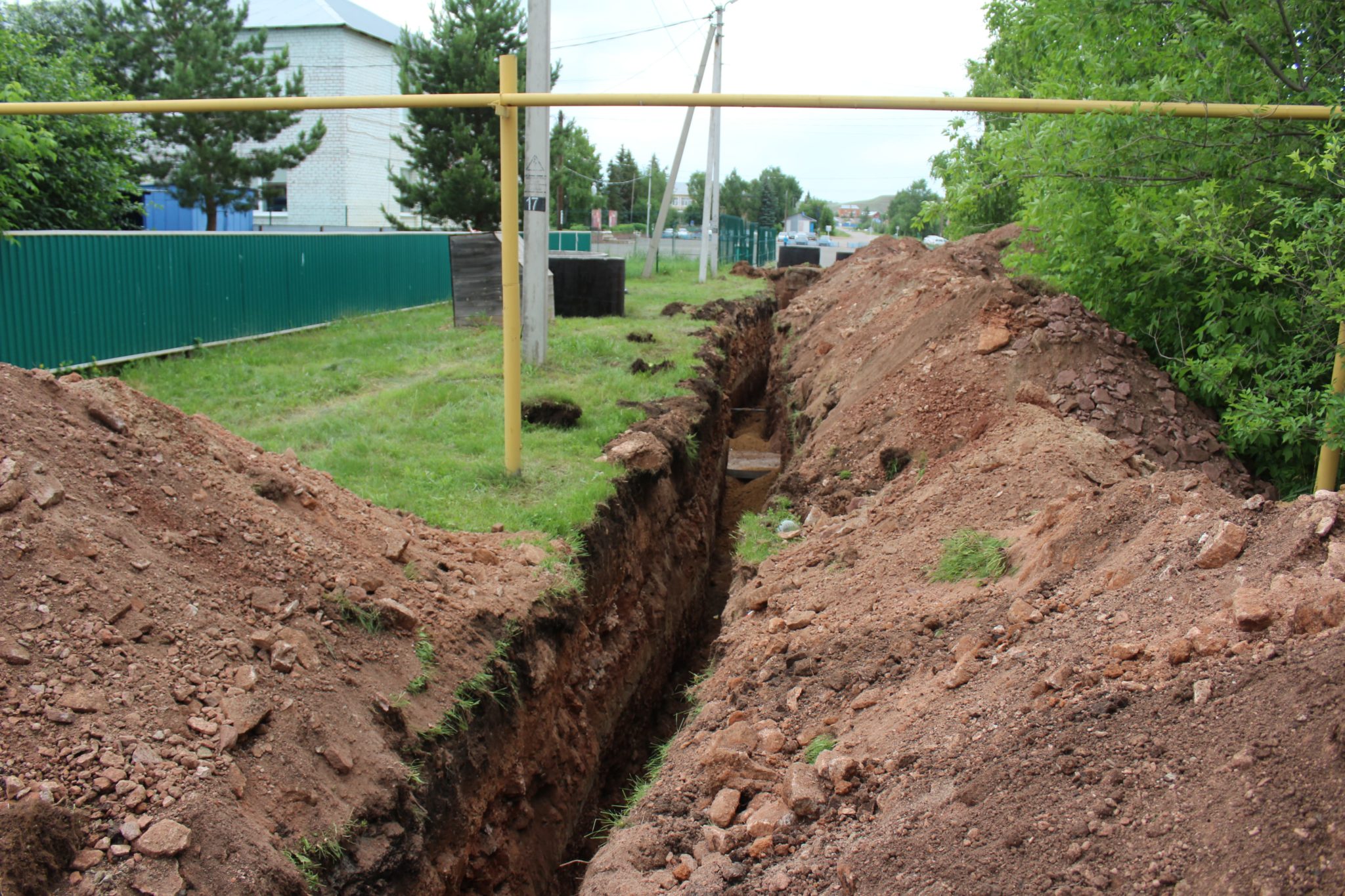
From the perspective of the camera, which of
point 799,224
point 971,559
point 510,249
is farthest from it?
point 799,224

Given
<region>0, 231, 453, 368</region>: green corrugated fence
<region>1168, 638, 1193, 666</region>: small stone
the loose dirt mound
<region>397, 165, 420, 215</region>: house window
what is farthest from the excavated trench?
<region>397, 165, 420, 215</region>: house window

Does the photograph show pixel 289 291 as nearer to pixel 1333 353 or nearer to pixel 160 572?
pixel 160 572

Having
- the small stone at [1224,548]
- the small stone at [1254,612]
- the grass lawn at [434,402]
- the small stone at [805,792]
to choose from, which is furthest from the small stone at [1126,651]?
the grass lawn at [434,402]

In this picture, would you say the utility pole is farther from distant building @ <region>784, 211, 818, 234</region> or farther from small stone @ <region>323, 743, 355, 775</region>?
distant building @ <region>784, 211, 818, 234</region>

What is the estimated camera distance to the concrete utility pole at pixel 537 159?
8.79 metres

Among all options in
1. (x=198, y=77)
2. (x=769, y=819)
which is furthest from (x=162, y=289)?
(x=198, y=77)

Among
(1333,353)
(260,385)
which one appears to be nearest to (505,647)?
(1333,353)

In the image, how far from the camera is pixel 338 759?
393cm

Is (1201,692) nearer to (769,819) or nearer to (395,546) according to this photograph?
(769,819)

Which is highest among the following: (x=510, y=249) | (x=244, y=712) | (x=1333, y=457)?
(x=510, y=249)

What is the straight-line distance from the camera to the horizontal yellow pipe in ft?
17.3

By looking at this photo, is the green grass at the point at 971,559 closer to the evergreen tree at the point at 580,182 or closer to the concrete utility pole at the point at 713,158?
the concrete utility pole at the point at 713,158

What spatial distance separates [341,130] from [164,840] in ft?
108

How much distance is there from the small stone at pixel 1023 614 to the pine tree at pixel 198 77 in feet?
75.5
